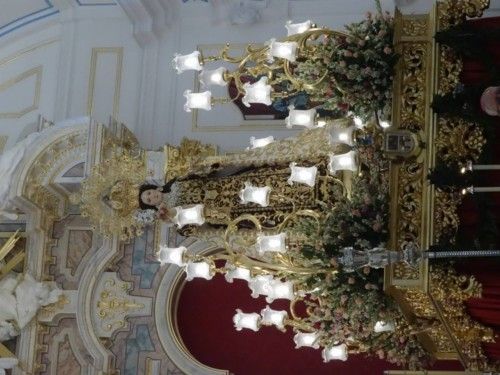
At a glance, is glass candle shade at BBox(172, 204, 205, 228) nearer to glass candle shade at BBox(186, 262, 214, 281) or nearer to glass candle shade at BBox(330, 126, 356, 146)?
glass candle shade at BBox(186, 262, 214, 281)

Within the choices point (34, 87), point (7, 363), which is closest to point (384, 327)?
point (7, 363)

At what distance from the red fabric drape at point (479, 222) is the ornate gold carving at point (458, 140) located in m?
0.10

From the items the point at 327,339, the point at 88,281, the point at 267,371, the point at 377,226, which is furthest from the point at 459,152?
the point at 88,281

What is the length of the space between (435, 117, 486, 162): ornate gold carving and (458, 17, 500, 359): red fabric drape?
0.10 metres

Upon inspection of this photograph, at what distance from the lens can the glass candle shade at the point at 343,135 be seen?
5.26 meters

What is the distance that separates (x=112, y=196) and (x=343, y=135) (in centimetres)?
199

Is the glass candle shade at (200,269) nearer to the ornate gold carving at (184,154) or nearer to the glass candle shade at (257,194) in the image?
the glass candle shade at (257,194)

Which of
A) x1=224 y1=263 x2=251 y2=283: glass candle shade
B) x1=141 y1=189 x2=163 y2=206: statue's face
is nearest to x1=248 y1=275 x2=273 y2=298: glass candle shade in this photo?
x1=224 y1=263 x2=251 y2=283: glass candle shade

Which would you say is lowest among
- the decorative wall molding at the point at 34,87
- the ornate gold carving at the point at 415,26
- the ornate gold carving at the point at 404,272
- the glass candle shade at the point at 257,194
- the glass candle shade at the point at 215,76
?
the ornate gold carving at the point at 404,272

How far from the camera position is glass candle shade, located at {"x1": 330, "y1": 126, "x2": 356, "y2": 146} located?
526cm

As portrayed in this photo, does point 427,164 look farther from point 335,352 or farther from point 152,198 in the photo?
point 152,198

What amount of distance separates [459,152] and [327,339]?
1.74m

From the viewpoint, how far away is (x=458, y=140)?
508 centimetres

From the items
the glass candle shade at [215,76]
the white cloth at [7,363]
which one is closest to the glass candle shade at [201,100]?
the glass candle shade at [215,76]
